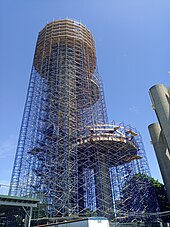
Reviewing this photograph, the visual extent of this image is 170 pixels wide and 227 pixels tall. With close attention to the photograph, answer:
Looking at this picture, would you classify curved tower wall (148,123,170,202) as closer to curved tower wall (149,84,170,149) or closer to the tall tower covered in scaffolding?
the tall tower covered in scaffolding

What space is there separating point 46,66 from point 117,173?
18025mm

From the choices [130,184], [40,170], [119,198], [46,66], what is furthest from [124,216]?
[46,66]

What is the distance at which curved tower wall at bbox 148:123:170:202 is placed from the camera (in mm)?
25859

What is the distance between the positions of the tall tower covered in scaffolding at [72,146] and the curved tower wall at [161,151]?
2070mm

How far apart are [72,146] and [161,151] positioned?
451 inches

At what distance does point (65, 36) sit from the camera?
109 feet

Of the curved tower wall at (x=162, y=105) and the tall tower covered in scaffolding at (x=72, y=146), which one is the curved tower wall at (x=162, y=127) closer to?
the curved tower wall at (x=162, y=105)

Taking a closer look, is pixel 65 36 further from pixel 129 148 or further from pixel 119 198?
pixel 119 198

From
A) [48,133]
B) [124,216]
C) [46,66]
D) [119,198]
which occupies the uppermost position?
[46,66]

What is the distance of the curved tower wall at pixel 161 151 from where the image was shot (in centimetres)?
2586

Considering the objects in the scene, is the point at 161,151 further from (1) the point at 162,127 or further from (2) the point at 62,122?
(2) the point at 62,122

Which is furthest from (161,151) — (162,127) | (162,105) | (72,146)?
(72,146)

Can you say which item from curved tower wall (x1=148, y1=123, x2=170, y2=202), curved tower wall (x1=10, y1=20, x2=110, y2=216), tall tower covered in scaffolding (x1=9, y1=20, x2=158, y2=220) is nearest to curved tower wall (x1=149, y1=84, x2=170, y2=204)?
curved tower wall (x1=148, y1=123, x2=170, y2=202)

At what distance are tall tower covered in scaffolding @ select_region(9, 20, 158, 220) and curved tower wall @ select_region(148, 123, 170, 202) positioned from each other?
207 cm
